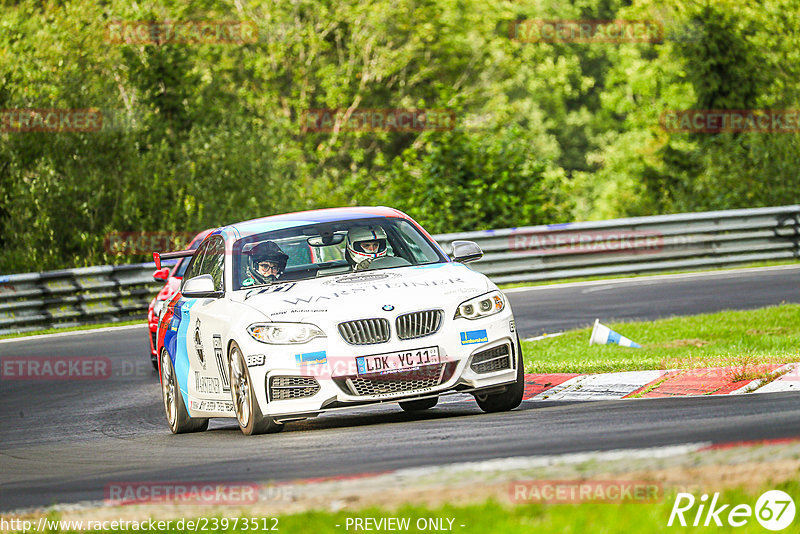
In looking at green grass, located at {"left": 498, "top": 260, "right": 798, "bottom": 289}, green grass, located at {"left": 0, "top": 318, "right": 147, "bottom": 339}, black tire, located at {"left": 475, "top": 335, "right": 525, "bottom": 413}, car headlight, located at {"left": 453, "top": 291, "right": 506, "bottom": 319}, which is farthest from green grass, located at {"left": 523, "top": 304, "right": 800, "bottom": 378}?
green grass, located at {"left": 0, "top": 318, "right": 147, "bottom": 339}

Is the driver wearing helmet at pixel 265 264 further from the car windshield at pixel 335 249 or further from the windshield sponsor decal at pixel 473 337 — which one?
the windshield sponsor decal at pixel 473 337

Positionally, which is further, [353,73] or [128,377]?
[353,73]

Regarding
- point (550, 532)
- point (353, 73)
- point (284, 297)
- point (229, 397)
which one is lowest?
point (353, 73)

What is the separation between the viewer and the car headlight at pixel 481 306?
927 centimetres

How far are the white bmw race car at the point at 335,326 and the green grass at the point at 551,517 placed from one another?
3.74 meters

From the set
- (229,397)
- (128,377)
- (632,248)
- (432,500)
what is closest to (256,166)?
(632,248)

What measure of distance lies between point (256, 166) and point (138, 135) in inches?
119

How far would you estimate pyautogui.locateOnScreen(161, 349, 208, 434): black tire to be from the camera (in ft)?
35.0

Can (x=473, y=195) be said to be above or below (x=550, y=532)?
below

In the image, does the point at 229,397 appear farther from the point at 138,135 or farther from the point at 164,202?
the point at 138,135

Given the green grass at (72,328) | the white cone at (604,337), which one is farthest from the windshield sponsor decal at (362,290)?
the green grass at (72,328)

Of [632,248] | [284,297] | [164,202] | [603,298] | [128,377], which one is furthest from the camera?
[164,202]

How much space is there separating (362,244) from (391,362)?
5.28 ft

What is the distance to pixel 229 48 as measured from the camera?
162 ft
